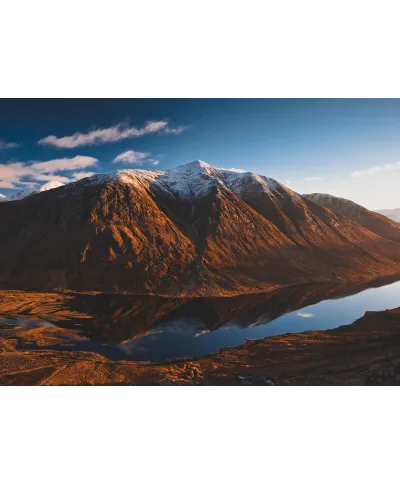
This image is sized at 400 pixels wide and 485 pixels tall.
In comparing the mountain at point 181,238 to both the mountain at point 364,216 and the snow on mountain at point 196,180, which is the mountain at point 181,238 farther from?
the mountain at point 364,216

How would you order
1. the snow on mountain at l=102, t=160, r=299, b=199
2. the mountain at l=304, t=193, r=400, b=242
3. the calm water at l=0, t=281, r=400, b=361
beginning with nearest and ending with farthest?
1. the calm water at l=0, t=281, r=400, b=361
2. the snow on mountain at l=102, t=160, r=299, b=199
3. the mountain at l=304, t=193, r=400, b=242

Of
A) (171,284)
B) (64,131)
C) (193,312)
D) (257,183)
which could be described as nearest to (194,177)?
(257,183)

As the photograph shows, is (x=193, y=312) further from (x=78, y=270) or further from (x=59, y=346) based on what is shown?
(x=78, y=270)

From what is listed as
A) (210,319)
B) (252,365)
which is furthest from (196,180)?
(252,365)

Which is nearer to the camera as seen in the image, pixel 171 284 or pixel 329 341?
pixel 329 341

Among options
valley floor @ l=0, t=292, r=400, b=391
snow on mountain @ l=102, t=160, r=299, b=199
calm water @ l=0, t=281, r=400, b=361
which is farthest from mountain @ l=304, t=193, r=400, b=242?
valley floor @ l=0, t=292, r=400, b=391

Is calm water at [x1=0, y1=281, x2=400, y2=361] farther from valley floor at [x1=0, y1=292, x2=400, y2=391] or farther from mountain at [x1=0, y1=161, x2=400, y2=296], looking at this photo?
mountain at [x1=0, y1=161, x2=400, y2=296]
